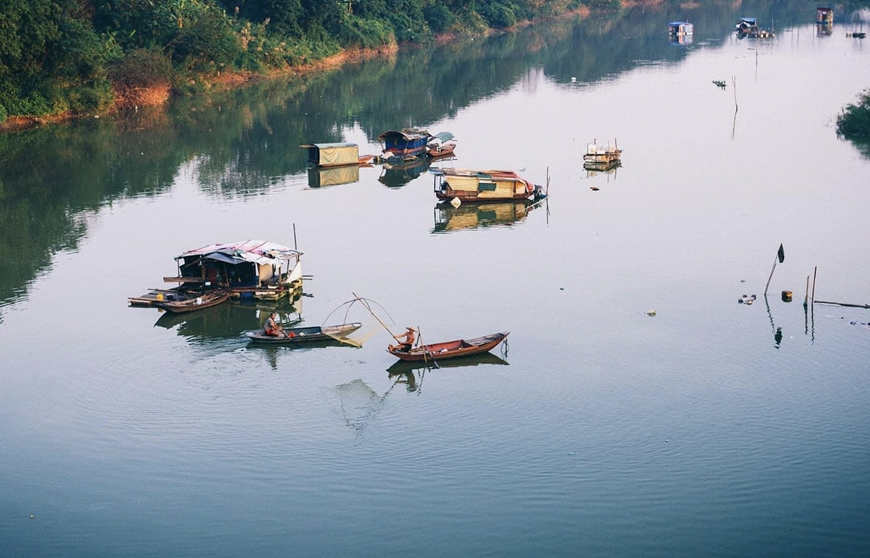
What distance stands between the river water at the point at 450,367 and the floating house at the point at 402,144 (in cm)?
101

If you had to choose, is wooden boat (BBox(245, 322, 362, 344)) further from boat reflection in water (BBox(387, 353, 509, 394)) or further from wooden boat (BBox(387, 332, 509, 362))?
boat reflection in water (BBox(387, 353, 509, 394))

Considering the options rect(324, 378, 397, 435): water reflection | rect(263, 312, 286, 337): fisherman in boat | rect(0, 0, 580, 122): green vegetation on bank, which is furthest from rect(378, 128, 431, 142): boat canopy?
rect(324, 378, 397, 435): water reflection

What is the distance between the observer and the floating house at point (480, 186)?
118 feet

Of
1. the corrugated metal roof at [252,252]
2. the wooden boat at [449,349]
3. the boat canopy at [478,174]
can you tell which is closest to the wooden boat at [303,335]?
the wooden boat at [449,349]

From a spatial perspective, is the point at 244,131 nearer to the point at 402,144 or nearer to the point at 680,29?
the point at 402,144

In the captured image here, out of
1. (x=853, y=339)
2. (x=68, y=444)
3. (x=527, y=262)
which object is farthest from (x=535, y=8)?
(x=68, y=444)

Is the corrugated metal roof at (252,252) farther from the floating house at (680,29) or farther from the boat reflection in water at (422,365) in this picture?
the floating house at (680,29)

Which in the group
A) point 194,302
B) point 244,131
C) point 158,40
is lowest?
point 194,302

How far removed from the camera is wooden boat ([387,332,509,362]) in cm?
2273

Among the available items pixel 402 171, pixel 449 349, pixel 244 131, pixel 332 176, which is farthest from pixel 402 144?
pixel 449 349

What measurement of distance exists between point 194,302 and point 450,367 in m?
6.43

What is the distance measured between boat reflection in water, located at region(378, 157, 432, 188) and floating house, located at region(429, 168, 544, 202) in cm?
430

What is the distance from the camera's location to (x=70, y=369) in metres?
23.0

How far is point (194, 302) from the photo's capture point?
25734mm
